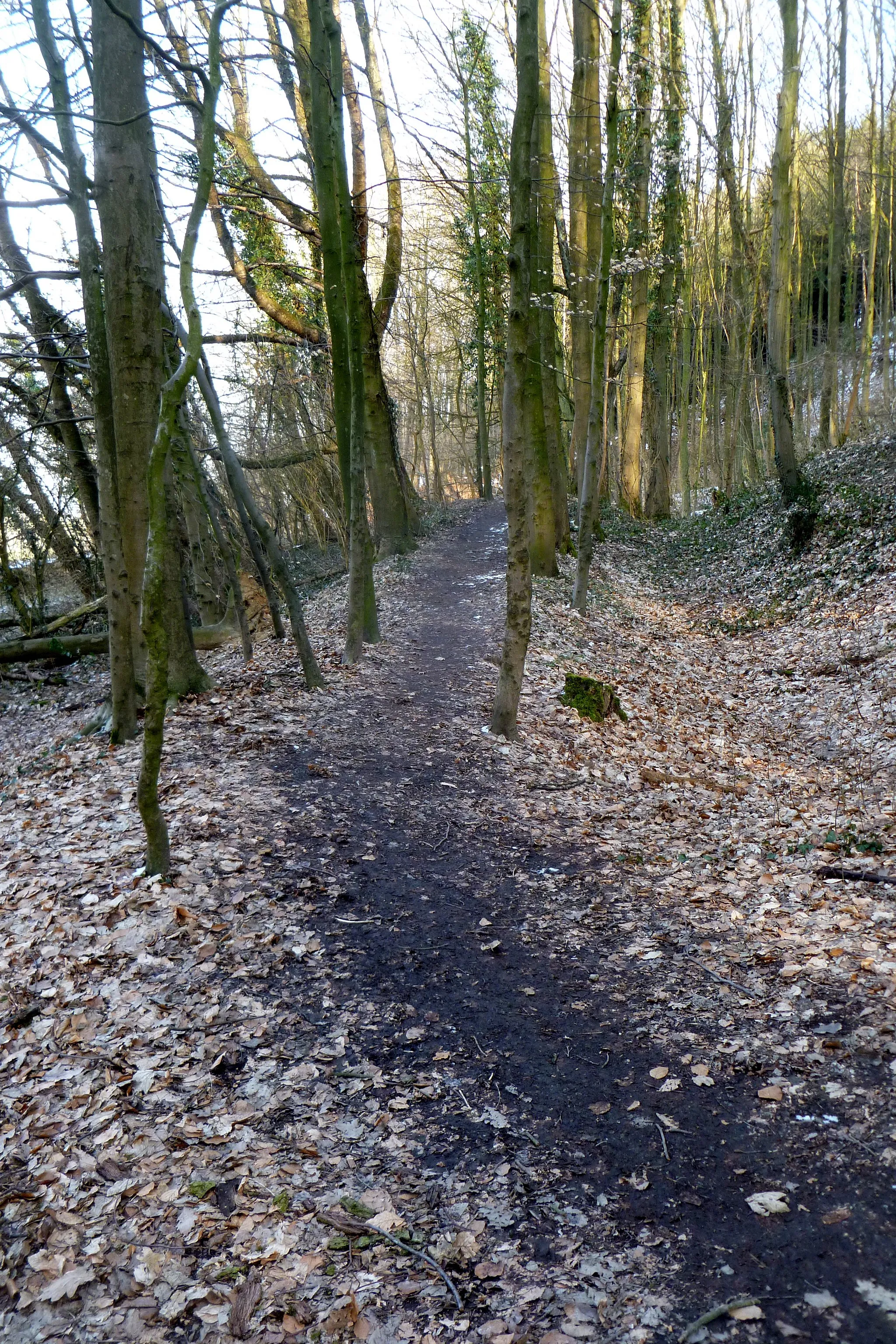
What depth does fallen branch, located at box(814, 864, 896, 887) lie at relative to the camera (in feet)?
17.1

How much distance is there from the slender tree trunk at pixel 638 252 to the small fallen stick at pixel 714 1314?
15.8 metres

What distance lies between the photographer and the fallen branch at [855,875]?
17.1 ft

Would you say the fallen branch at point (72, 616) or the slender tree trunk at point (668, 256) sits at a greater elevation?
the slender tree trunk at point (668, 256)

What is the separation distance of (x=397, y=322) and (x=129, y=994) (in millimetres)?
29821

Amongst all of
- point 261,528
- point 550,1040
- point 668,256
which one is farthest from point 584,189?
point 550,1040

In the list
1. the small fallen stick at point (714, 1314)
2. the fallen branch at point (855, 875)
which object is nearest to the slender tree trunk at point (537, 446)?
the fallen branch at point (855, 875)

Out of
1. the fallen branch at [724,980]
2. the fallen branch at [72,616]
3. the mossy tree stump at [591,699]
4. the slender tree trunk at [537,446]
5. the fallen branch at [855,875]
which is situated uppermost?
the slender tree trunk at [537,446]

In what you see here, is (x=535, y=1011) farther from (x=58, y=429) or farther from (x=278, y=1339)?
(x=58, y=429)

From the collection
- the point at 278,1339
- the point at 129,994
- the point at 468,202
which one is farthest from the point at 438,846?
the point at 468,202

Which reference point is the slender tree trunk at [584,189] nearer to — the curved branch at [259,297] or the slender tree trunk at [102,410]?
the curved branch at [259,297]

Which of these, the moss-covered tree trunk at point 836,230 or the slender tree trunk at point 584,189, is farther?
the moss-covered tree trunk at point 836,230

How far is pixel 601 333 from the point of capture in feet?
40.7

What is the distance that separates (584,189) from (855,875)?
47.7 ft

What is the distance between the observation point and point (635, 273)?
65.8ft
